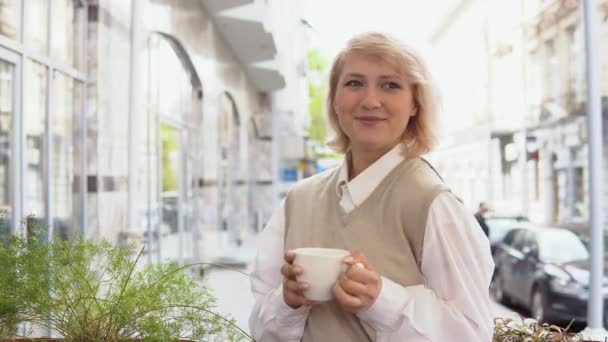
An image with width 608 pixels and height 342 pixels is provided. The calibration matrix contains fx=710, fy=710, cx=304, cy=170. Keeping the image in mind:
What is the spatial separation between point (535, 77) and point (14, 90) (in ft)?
52.0

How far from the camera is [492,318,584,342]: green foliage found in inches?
62.6

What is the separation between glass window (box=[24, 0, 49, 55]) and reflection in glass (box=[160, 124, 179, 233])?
3.70m

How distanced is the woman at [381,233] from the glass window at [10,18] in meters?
→ 3.22

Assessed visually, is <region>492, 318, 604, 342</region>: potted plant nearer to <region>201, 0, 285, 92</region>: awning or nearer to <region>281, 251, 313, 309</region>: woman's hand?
<region>281, 251, 313, 309</region>: woman's hand

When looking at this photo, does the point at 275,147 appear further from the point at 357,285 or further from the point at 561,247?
the point at 357,285

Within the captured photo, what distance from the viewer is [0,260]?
Answer: 4.76ft

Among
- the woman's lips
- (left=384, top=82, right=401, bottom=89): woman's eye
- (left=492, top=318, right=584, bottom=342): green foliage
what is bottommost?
(left=492, top=318, right=584, bottom=342): green foliage

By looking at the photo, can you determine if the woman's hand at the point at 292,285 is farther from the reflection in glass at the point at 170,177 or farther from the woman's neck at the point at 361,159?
the reflection in glass at the point at 170,177

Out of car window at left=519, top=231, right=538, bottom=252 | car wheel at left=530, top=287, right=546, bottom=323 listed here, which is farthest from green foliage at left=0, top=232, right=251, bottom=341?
car window at left=519, top=231, right=538, bottom=252

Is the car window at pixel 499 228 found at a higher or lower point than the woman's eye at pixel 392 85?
lower

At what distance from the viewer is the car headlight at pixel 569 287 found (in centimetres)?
798

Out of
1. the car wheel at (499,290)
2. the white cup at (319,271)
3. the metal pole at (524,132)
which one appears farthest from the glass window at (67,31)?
the metal pole at (524,132)

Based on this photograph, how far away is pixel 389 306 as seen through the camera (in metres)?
1.26

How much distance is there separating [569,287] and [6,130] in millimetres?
6305
